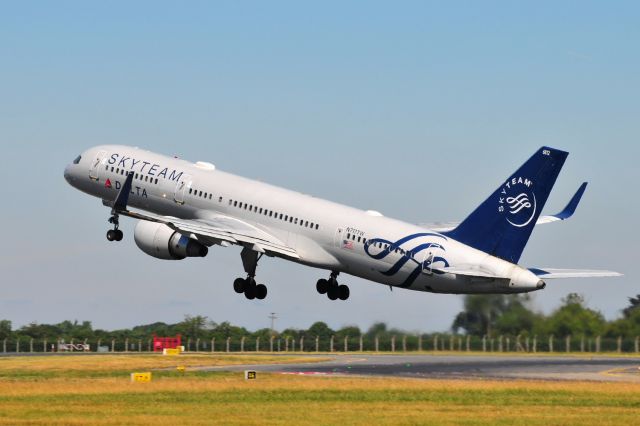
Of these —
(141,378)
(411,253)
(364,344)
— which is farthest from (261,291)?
(364,344)

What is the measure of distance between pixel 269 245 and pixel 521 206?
1561cm

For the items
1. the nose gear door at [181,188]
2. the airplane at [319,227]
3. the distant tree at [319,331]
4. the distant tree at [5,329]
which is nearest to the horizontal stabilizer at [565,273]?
the airplane at [319,227]

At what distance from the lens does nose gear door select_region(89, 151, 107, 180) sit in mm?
91812

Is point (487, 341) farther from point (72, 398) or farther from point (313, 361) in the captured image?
point (72, 398)

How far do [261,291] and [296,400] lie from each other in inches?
605

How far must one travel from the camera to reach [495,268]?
75375 millimetres

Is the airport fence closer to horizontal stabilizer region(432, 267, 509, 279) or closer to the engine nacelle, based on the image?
the engine nacelle

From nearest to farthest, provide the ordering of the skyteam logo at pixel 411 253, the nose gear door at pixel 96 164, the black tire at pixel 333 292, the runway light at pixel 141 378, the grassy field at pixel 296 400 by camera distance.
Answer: the grassy field at pixel 296 400, the skyteam logo at pixel 411 253, the runway light at pixel 141 378, the black tire at pixel 333 292, the nose gear door at pixel 96 164

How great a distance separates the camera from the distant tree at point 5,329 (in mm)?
150875

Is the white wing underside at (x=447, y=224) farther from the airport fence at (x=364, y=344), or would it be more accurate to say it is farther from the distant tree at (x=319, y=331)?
the distant tree at (x=319, y=331)

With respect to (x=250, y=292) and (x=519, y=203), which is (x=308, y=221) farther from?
(x=519, y=203)

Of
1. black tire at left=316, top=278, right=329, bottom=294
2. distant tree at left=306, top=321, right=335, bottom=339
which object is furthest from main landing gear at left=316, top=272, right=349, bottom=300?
distant tree at left=306, top=321, right=335, bottom=339

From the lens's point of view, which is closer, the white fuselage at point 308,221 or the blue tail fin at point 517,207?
the blue tail fin at point 517,207

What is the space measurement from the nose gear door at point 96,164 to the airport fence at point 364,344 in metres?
26.9
